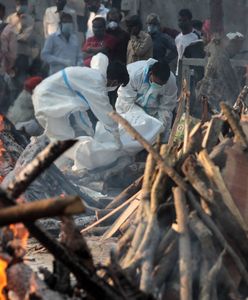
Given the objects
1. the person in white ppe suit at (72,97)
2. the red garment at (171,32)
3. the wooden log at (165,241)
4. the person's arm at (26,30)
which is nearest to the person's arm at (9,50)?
the person's arm at (26,30)

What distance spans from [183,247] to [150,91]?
7.42m

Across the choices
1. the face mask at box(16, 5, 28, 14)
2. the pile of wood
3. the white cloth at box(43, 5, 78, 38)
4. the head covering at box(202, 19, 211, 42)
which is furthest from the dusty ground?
the head covering at box(202, 19, 211, 42)

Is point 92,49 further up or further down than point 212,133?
further down

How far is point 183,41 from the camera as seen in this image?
16.1 m

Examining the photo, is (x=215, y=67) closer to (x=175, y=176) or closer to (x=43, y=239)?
(x=175, y=176)

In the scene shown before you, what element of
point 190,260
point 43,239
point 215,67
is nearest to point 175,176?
point 190,260

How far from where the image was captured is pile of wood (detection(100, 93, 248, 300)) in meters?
5.13

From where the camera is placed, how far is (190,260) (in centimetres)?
514

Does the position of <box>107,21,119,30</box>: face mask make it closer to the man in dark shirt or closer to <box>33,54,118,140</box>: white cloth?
the man in dark shirt

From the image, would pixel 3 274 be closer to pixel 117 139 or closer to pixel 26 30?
pixel 117 139

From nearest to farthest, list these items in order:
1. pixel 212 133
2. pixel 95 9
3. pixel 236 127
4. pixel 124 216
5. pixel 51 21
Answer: pixel 236 127, pixel 212 133, pixel 124 216, pixel 51 21, pixel 95 9

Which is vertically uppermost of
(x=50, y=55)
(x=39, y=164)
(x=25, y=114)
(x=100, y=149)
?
(x=39, y=164)

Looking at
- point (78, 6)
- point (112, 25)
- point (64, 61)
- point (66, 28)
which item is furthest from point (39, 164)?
point (78, 6)

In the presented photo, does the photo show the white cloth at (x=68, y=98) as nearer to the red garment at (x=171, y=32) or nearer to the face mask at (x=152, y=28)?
the face mask at (x=152, y=28)
